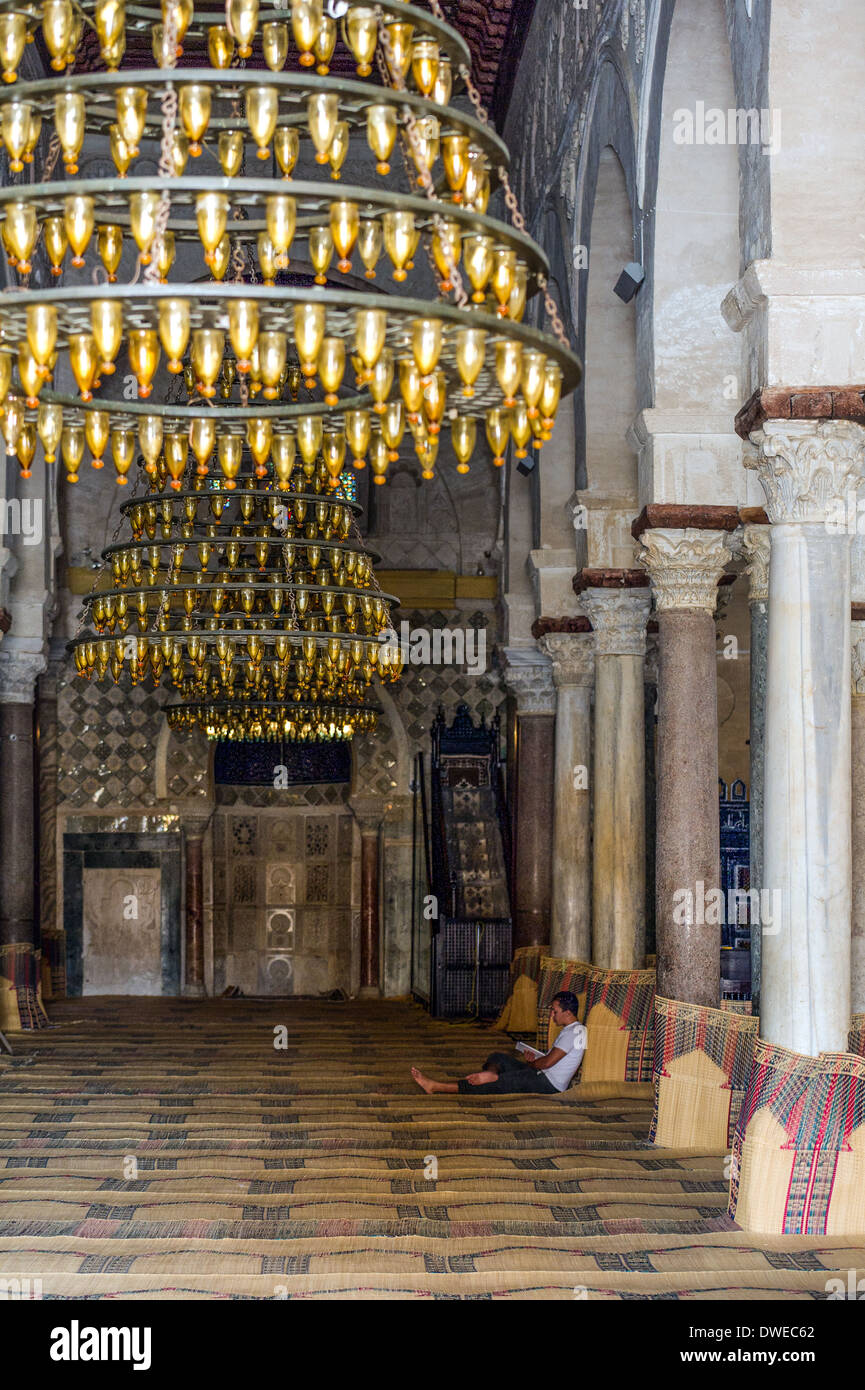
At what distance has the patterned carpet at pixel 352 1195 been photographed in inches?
189

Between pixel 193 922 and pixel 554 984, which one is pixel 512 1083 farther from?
pixel 193 922


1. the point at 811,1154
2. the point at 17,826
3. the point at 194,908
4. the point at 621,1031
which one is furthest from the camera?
the point at 194,908

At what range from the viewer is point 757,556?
24.7 ft

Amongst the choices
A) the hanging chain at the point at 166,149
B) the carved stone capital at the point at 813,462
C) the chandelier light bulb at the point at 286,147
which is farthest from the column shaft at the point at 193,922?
the hanging chain at the point at 166,149

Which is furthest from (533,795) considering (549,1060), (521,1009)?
(549,1060)

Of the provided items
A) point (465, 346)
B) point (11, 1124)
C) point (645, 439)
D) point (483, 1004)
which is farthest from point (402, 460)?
point (465, 346)

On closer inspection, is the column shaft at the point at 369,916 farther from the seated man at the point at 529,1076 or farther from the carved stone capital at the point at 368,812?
the seated man at the point at 529,1076

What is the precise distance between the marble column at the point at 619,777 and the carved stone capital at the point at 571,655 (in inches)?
59.4

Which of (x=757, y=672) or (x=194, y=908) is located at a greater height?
(x=757, y=672)

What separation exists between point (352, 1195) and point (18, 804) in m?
8.03

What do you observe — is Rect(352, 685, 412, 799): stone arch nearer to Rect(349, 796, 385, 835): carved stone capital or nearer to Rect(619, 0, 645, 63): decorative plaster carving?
Rect(349, 796, 385, 835): carved stone capital

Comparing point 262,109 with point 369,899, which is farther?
point 369,899

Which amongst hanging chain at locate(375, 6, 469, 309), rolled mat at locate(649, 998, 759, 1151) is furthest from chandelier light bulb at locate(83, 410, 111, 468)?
rolled mat at locate(649, 998, 759, 1151)
